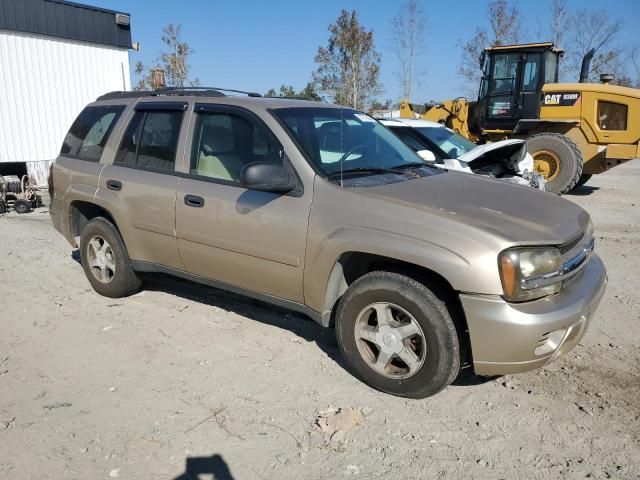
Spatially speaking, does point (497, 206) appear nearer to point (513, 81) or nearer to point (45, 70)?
point (513, 81)

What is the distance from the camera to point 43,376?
379 cm

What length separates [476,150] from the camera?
25.2 feet

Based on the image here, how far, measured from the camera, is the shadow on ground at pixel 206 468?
2768mm

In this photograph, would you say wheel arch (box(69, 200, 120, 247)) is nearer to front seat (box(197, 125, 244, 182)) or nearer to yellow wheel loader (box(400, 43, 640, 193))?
front seat (box(197, 125, 244, 182))

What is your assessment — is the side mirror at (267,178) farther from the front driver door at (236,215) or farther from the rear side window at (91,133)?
the rear side window at (91,133)

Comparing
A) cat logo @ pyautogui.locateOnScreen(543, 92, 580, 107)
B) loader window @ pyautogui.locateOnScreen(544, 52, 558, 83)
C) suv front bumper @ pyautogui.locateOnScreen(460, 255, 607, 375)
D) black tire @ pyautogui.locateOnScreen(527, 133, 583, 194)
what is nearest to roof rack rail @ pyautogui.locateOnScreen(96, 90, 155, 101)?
suv front bumper @ pyautogui.locateOnScreen(460, 255, 607, 375)

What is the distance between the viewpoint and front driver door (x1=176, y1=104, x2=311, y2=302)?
3.71 m

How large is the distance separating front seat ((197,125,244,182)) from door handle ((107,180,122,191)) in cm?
93

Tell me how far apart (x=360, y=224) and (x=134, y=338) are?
2218mm

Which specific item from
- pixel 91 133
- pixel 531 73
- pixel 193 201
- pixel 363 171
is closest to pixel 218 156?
pixel 193 201

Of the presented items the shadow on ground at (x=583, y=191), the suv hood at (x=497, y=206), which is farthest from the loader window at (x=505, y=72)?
the suv hood at (x=497, y=206)

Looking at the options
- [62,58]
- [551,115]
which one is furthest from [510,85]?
[62,58]

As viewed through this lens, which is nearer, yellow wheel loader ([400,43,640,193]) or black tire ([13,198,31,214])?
black tire ([13,198,31,214])

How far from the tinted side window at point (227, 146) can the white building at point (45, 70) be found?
1062cm
